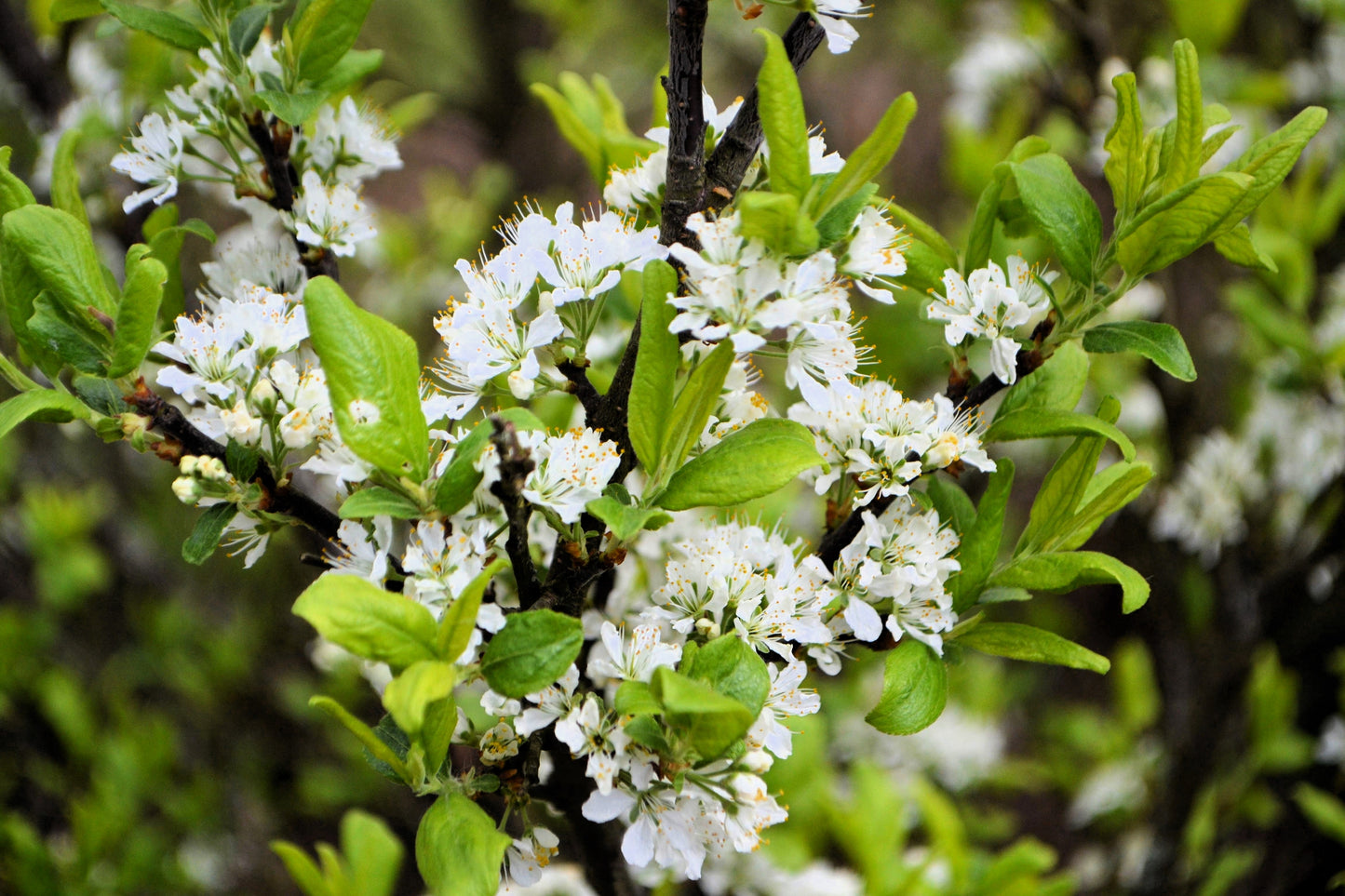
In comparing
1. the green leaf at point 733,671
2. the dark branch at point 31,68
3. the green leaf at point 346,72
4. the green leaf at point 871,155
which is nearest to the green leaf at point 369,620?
the green leaf at point 733,671

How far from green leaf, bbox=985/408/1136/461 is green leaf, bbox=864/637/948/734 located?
21cm

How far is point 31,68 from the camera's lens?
1796 mm

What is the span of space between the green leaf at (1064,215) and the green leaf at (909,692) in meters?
0.37

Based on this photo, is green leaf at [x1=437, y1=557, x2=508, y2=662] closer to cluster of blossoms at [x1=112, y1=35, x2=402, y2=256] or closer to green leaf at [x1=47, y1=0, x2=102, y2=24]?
cluster of blossoms at [x1=112, y1=35, x2=402, y2=256]

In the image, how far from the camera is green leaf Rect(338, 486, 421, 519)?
0.72 metres

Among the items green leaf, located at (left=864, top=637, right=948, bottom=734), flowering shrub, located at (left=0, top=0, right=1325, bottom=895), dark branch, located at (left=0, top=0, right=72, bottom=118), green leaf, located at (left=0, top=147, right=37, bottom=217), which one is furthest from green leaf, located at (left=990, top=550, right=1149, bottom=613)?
dark branch, located at (left=0, top=0, right=72, bottom=118)

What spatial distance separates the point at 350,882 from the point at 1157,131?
1261 millimetres

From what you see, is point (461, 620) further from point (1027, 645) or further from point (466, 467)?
point (1027, 645)

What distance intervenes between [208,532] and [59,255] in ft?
0.86

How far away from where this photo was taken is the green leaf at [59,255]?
78 cm

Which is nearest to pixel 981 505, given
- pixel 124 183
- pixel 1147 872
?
pixel 1147 872

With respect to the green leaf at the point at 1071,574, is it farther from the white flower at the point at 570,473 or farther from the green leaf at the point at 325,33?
the green leaf at the point at 325,33

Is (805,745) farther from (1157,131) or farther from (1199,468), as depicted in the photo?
(1199,468)

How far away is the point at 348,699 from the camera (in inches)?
91.7
